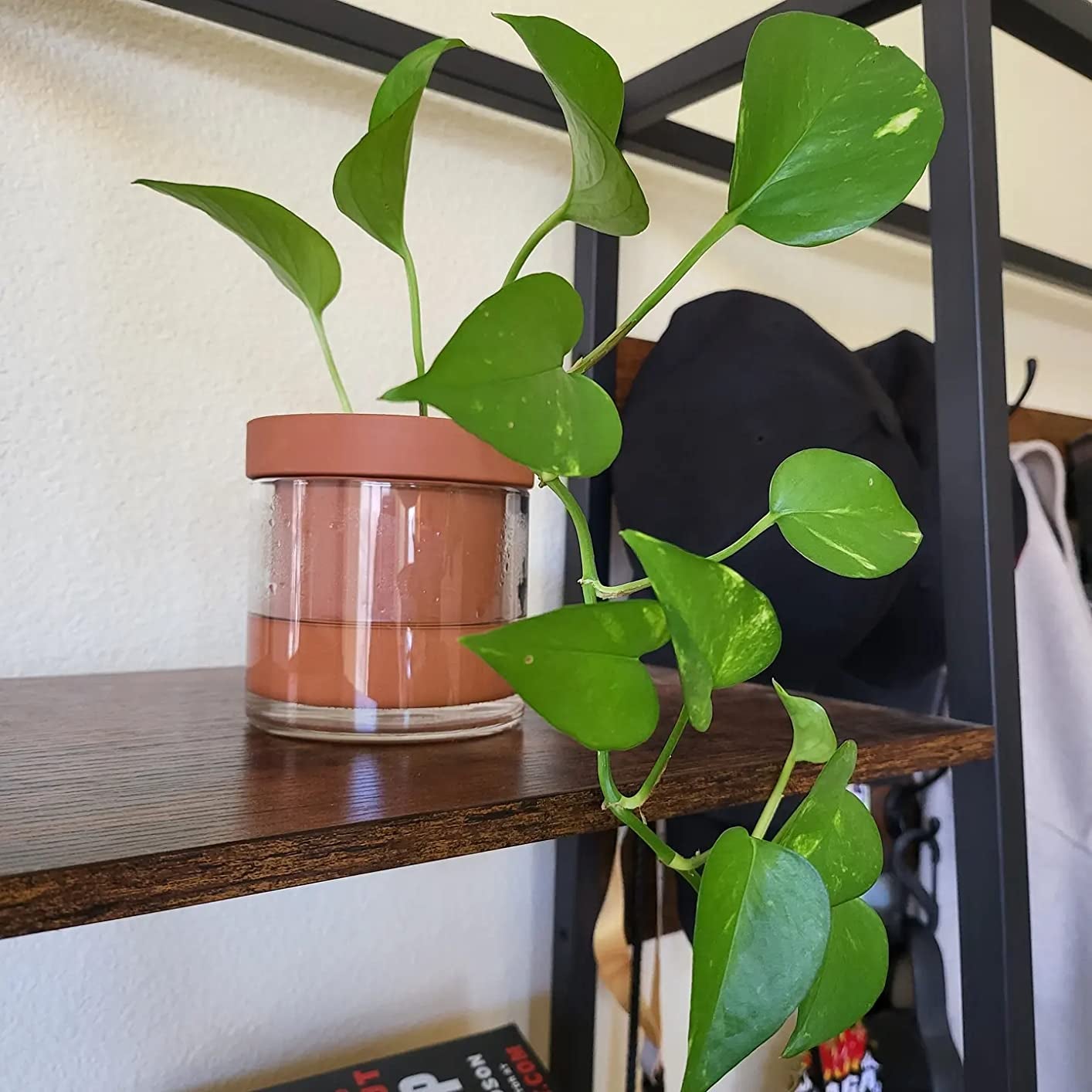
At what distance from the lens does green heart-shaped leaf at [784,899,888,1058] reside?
298mm

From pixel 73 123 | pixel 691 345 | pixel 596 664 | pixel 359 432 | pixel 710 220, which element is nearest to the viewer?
pixel 596 664

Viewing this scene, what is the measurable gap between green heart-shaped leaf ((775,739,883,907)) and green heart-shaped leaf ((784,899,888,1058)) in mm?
12

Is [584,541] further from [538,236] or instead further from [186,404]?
[186,404]

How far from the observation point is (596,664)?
0.85 ft

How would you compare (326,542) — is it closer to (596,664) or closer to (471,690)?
(471,690)

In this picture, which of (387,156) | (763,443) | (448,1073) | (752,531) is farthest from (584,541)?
(448,1073)

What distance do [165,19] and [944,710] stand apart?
0.70 metres

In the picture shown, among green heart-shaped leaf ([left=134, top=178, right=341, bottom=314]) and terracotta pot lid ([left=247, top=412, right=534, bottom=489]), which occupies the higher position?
green heart-shaped leaf ([left=134, top=178, right=341, bottom=314])

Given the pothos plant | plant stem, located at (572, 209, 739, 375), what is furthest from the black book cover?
plant stem, located at (572, 209, 739, 375)

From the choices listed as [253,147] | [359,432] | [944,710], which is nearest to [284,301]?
[253,147]

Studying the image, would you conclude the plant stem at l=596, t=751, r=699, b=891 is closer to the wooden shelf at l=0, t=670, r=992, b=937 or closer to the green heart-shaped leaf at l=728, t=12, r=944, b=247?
the wooden shelf at l=0, t=670, r=992, b=937

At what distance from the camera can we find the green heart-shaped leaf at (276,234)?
399 millimetres

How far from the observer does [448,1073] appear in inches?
24.2

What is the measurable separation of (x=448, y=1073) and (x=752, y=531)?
0.46 m
